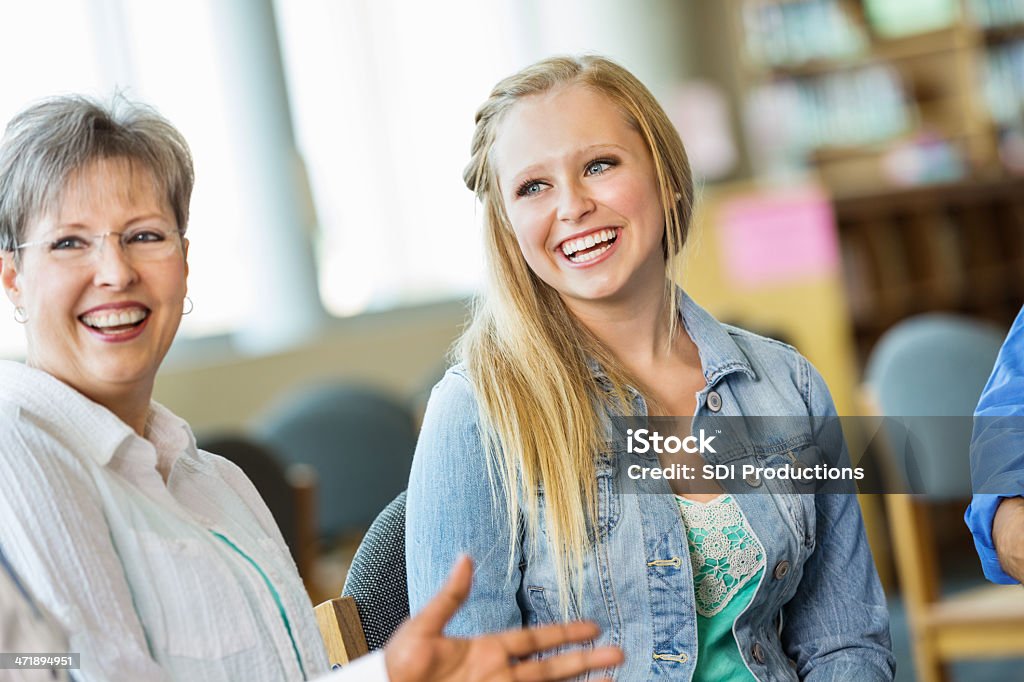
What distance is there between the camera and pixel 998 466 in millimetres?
1411

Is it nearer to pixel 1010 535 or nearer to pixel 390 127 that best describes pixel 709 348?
pixel 1010 535

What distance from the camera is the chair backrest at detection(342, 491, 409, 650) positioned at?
1408mm

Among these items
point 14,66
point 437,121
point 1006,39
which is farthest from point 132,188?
point 1006,39

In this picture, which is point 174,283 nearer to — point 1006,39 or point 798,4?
point 798,4

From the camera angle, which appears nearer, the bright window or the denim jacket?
the denim jacket

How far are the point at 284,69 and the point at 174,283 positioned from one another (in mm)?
3984

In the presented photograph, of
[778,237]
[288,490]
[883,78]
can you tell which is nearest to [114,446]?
[288,490]

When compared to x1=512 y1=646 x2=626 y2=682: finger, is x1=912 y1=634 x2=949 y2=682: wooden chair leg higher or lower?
higher

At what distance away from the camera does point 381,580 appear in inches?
56.6

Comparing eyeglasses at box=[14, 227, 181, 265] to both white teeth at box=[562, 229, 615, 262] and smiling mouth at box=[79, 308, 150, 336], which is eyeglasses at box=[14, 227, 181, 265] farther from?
white teeth at box=[562, 229, 615, 262]

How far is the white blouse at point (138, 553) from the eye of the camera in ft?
3.40

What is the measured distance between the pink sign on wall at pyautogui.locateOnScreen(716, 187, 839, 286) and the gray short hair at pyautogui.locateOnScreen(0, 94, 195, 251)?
13.6 ft

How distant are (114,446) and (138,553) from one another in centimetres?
10

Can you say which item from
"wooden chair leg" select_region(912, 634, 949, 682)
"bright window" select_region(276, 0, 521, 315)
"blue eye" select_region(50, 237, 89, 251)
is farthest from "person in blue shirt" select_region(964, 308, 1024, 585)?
"bright window" select_region(276, 0, 521, 315)
